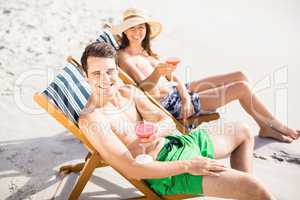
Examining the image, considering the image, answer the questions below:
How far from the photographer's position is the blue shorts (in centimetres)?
439

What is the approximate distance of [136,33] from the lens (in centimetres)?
459

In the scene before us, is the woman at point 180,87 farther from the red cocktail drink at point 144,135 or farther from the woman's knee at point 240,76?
the red cocktail drink at point 144,135

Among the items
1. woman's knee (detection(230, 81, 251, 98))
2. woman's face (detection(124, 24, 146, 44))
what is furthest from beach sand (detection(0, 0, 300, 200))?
woman's face (detection(124, 24, 146, 44))

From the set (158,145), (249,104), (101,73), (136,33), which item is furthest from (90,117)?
(249,104)

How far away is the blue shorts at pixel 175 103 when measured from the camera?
439 cm

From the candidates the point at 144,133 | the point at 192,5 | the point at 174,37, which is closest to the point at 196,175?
the point at 144,133

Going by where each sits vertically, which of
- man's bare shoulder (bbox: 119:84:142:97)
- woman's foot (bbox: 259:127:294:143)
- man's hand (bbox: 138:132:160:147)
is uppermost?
man's bare shoulder (bbox: 119:84:142:97)

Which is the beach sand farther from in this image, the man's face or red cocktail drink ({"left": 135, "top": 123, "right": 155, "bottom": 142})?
the man's face

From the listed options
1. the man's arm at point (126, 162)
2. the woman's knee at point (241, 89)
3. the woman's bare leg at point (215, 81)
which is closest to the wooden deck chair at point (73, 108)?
the man's arm at point (126, 162)

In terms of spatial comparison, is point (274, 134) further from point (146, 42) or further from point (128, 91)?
point (128, 91)

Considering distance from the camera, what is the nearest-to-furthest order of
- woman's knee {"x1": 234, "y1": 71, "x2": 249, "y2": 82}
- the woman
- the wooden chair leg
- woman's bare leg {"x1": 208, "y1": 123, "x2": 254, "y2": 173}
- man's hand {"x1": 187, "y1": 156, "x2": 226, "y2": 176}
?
man's hand {"x1": 187, "y1": 156, "x2": 226, "y2": 176} → woman's bare leg {"x1": 208, "y1": 123, "x2": 254, "y2": 173} → the wooden chair leg → the woman → woman's knee {"x1": 234, "y1": 71, "x2": 249, "y2": 82}

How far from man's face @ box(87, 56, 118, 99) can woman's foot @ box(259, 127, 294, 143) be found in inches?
83.1

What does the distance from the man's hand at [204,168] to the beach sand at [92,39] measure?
1108 millimetres

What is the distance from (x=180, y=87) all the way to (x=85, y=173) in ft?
4.87
